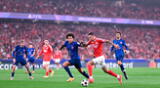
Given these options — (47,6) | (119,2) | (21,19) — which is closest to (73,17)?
(47,6)

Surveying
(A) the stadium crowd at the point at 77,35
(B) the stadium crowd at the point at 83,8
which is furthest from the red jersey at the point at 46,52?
(B) the stadium crowd at the point at 83,8

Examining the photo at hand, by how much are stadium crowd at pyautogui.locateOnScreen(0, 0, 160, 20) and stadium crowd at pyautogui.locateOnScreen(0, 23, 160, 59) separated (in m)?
2.09

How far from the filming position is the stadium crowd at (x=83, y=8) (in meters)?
51.6

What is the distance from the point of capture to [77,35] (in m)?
54.5

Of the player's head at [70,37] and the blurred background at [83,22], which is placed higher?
the player's head at [70,37]

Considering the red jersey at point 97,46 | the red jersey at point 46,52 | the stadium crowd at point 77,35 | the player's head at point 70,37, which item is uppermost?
the player's head at point 70,37

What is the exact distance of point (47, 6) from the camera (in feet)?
181

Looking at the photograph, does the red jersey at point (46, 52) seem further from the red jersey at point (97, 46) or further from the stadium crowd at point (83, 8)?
the stadium crowd at point (83, 8)

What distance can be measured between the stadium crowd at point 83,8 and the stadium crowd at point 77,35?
82.3 inches

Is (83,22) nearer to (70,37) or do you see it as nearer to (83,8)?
(83,8)

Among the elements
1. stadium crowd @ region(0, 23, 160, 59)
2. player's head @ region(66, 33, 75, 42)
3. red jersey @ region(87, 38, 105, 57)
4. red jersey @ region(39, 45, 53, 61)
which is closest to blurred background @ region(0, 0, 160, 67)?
stadium crowd @ region(0, 23, 160, 59)

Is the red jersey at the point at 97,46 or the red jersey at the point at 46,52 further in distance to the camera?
the red jersey at the point at 46,52

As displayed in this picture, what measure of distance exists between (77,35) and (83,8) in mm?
5935

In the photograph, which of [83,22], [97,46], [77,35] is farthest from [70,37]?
[83,22]
